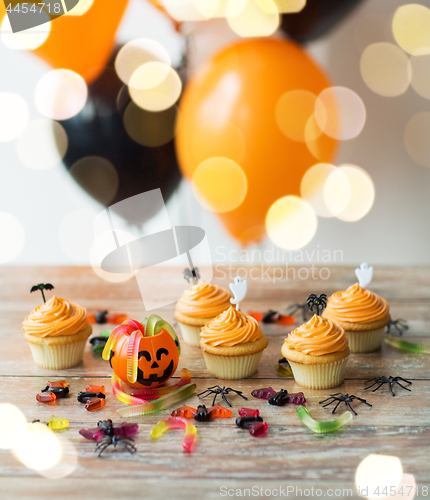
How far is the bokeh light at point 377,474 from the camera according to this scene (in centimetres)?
155

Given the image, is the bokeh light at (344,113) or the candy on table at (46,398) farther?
the bokeh light at (344,113)

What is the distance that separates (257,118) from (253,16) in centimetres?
105

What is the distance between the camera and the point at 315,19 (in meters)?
4.10

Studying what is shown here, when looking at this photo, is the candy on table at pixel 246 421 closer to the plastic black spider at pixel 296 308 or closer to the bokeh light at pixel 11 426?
the bokeh light at pixel 11 426

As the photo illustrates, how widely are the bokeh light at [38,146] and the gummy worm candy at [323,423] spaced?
313cm

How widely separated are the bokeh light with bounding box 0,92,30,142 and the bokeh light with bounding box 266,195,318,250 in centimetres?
243

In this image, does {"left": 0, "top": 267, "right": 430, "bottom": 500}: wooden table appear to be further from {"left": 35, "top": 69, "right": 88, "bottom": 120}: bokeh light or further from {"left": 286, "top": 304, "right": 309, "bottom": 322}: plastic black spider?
{"left": 35, "top": 69, "right": 88, "bottom": 120}: bokeh light

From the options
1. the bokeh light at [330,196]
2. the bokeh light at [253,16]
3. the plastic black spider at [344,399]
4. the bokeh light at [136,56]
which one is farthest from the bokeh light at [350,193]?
the plastic black spider at [344,399]

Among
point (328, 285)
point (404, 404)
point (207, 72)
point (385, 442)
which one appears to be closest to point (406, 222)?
point (328, 285)

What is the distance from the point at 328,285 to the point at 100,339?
1729 millimetres

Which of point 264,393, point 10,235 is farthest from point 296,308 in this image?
point 10,235

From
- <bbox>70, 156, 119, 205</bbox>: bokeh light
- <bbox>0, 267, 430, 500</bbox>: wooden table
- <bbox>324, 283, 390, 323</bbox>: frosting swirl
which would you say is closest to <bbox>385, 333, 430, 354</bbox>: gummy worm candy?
<bbox>0, 267, 430, 500</bbox>: wooden table

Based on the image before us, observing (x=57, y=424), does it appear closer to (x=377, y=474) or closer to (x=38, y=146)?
(x=377, y=474)

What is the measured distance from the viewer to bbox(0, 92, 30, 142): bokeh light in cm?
452
